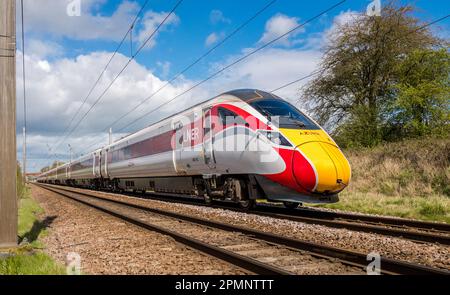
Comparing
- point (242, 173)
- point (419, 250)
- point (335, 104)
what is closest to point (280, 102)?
point (242, 173)

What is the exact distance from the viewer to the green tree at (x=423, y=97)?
68.1 ft

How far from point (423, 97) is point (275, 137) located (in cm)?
1409

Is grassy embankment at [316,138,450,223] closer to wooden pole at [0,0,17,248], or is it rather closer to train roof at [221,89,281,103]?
train roof at [221,89,281,103]

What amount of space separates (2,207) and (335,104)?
22.0 metres

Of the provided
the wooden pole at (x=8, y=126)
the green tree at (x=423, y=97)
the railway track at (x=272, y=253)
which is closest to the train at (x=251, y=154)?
the railway track at (x=272, y=253)

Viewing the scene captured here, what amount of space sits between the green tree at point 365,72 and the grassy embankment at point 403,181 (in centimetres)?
278

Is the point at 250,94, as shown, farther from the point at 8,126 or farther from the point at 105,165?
the point at 105,165

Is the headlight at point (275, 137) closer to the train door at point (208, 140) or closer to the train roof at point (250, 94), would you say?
the train roof at point (250, 94)

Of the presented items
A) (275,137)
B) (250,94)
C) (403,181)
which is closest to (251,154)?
(275,137)

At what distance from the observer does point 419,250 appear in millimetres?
6359

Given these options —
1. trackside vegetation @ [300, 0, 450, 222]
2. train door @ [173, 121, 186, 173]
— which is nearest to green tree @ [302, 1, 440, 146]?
trackside vegetation @ [300, 0, 450, 222]

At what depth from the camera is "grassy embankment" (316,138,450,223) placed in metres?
12.0

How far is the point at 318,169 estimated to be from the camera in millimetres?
9438
